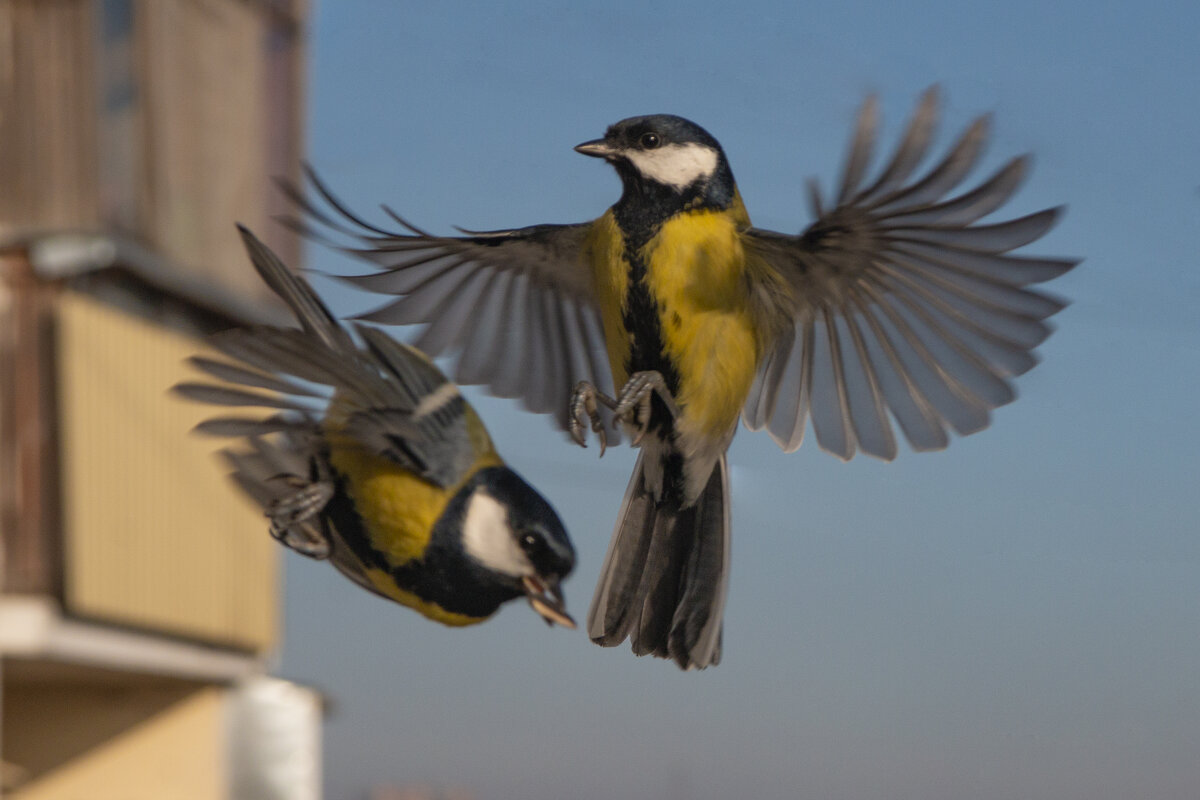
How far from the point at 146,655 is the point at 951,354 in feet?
28.1

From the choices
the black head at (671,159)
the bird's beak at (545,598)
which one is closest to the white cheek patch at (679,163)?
the black head at (671,159)

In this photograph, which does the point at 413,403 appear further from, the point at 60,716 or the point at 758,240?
the point at 60,716

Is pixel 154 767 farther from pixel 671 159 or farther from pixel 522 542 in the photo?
pixel 522 542

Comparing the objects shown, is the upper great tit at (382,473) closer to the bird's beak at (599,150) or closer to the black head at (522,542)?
the black head at (522,542)

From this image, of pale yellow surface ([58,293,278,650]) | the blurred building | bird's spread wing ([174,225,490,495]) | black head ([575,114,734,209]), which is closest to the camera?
bird's spread wing ([174,225,490,495])

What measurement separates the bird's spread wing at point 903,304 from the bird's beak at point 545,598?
0.27m

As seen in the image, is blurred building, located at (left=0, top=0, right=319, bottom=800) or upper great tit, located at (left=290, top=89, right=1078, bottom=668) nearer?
upper great tit, located at (left=290, top=89, right=1078, bottom=668)

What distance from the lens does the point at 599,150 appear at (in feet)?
3.49

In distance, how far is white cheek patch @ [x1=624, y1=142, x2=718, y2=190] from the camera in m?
1.01

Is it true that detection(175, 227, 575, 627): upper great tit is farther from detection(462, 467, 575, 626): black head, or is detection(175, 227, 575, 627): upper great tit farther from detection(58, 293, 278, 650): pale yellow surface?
detection(58, 293, 278, 650): pale yellow surface

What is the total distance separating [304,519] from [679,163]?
1.18 feet

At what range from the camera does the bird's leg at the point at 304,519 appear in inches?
35.6

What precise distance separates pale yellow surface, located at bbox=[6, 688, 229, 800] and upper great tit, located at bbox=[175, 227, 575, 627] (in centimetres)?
802

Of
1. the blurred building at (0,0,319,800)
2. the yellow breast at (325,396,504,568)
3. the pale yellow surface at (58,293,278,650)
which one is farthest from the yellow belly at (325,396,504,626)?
the pale yellow surface at (58,293,278,650)
